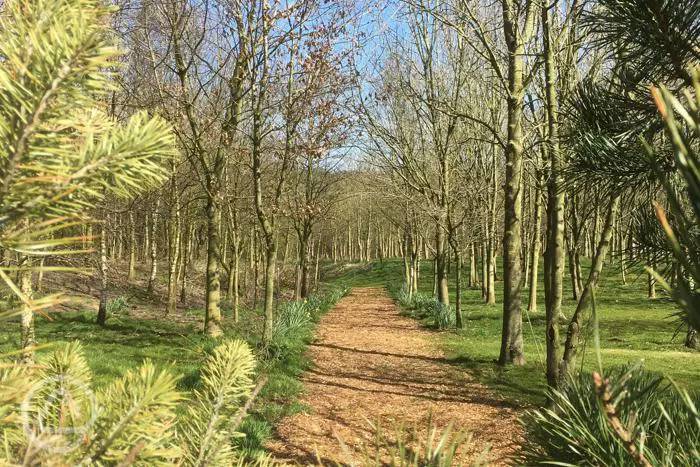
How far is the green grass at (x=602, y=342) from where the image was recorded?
8320mm

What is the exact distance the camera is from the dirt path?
5398mm

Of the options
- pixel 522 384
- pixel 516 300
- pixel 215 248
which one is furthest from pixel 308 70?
pixel 522 384

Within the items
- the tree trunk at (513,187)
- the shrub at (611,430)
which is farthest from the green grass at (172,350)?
the tree trunk at (513,187)

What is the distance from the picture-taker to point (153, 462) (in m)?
0.72

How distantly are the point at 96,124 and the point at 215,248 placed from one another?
10413 millimetres

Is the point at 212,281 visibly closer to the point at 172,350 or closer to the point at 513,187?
the point at 172,350

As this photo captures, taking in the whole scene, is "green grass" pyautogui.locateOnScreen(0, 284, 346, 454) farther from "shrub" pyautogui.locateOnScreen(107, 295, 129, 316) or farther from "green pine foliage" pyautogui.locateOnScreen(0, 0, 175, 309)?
"green pine foliage" pyautogui.locateOnScreen(0, 0, 175, 309)

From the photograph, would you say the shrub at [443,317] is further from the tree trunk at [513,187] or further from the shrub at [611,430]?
the shrub at [611,430]

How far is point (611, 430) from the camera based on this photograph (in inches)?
39.2

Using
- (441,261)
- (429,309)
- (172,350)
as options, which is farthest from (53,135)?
(429,309)

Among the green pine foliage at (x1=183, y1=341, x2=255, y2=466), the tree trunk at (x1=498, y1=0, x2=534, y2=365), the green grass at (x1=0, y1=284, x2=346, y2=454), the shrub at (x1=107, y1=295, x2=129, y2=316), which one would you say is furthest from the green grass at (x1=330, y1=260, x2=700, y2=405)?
the shrub at (x1=107, y1=295, x2=129, y2=316)

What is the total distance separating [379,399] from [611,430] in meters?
6.68

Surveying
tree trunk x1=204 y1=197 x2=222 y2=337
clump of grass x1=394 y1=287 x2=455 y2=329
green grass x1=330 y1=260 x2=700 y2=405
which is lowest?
green grass x1=330 y1=260 x2=700 y2=405

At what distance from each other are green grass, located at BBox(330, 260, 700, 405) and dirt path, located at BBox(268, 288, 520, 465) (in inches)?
21.2
